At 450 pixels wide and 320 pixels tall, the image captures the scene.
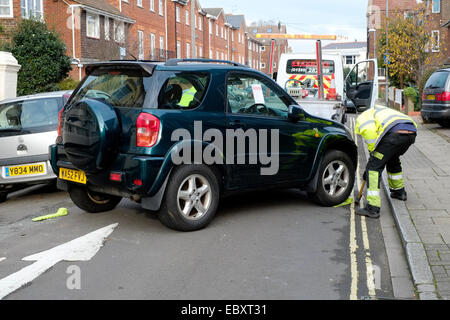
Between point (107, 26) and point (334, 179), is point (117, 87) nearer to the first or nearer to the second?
point (334, 179)

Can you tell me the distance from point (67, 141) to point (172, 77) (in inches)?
53.2

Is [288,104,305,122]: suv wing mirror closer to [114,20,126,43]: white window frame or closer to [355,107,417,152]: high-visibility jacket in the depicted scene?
[355,107,417,152]: high-visibility jacket

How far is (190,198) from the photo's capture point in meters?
5.92

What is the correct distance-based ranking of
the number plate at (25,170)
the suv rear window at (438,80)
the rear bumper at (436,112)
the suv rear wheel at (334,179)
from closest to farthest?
the suv rear wheel at (334,179) → the number plate at (25,170) → the rear bumper at (436,112) → the suv rear window at (438,80)

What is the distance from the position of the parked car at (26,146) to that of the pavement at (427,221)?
5.06m

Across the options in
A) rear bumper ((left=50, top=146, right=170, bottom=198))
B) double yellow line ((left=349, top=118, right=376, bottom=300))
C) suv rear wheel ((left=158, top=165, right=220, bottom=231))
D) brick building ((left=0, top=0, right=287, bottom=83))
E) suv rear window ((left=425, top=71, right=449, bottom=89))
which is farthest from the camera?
brick building ((left=0, top=0, right=287, bottom=83))

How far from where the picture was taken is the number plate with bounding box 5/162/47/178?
8000 millimetres

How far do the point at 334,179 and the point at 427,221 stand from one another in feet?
4.71

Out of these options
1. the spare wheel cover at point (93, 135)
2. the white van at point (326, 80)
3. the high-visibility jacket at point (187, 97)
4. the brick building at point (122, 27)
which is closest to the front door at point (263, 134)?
the high-visibility jacket at point (187, 97)

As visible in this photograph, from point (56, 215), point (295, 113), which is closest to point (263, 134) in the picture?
point (295, 113)

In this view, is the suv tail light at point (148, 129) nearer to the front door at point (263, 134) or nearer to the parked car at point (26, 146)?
the front door at point (263, 134)

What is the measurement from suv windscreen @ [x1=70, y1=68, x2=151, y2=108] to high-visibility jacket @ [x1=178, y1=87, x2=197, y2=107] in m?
0.42

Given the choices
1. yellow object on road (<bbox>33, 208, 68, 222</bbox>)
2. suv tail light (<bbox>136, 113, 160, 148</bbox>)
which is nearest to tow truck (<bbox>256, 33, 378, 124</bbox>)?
yellow object on road (<bbox>33, 208, 68, 222</bbox>)

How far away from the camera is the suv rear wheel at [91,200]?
6.79 meters
